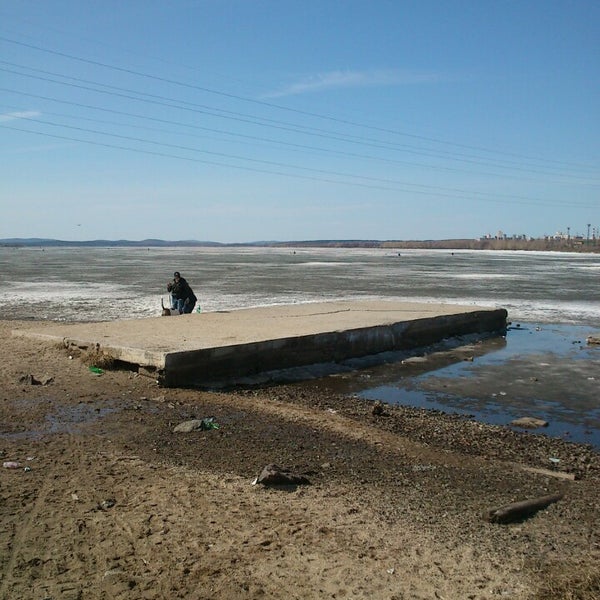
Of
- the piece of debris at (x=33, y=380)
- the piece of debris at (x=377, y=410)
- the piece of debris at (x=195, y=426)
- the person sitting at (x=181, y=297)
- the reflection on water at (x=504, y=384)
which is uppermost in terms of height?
the person sitting at (x=181, y=297)

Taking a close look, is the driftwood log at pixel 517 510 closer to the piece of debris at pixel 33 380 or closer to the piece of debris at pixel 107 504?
the piece of debris at pixel 107 504

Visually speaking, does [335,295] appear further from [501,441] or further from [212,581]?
[212,581]

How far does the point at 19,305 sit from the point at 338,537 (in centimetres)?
1916

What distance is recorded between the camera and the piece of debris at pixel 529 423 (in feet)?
27.3

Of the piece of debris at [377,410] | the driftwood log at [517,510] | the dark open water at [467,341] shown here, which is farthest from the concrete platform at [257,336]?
the driftwood log at [517,510]

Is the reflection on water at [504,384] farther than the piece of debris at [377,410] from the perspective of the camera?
Yes

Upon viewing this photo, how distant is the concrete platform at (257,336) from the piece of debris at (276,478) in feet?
12.7

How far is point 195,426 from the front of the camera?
7379mm

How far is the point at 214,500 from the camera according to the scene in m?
5.25

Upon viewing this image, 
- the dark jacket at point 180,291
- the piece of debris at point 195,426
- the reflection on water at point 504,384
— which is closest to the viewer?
the piece of debris at point 195,426

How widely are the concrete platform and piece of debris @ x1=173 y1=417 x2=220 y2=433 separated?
1.92 m

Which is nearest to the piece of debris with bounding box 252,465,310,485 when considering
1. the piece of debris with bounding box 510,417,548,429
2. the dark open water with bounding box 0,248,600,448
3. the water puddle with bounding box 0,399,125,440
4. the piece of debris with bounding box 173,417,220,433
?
the piece of debris with bounding box 173,417,220,433

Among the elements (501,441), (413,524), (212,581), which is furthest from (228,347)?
(212,581)

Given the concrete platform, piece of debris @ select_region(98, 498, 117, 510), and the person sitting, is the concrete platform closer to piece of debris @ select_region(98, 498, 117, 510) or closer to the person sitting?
the person sitting
